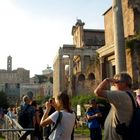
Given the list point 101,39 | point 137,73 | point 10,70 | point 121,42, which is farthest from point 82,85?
point 10,70

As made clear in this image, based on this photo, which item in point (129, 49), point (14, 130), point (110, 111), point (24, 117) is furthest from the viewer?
point (129, 49)

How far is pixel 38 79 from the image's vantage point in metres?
171

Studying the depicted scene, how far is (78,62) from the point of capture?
68000mm

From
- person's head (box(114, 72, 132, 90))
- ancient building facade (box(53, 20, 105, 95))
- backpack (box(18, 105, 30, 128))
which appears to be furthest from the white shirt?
ancient building facade (box(53, 20, 105, 95))

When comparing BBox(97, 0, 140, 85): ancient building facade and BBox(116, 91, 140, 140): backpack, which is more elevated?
BBox(97, 0, 140, 85): ancient building facade

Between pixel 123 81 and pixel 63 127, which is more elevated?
pixel 123 81

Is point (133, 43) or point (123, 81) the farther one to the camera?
point (133, 43)

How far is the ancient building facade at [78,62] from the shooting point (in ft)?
174

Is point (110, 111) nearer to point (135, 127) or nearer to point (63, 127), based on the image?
point (135, 127)

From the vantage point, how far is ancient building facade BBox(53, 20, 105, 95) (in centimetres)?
5307

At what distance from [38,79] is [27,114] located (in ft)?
525

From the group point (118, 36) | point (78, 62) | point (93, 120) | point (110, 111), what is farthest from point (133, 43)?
point (78, 62)

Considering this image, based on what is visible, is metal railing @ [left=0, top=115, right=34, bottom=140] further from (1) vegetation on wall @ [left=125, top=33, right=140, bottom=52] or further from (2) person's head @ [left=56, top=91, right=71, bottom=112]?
(1) vegetation on wall @ [left=125, top=33, right=140, bottom=52]

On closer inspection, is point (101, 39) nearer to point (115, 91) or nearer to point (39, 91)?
point (115, 91)
